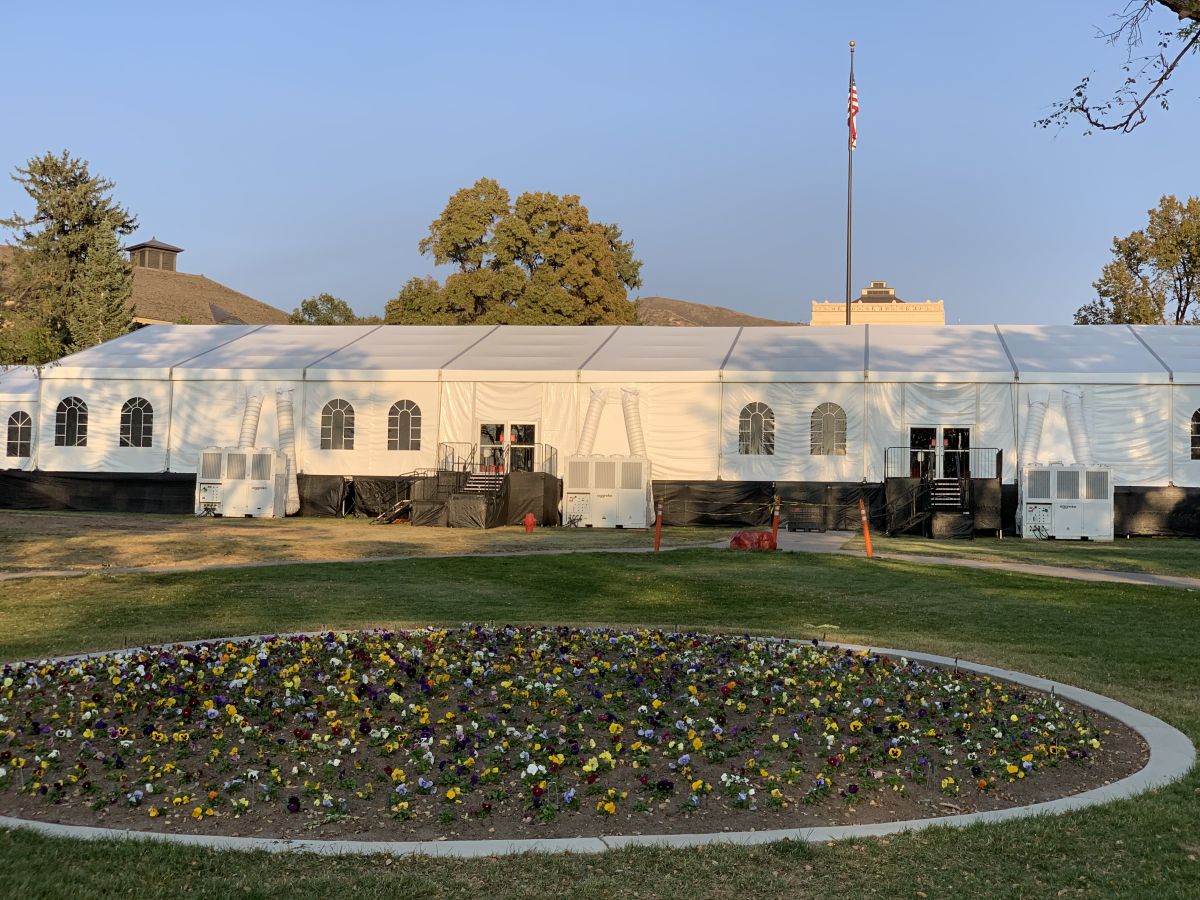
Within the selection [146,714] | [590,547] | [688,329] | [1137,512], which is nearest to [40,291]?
[688,329]

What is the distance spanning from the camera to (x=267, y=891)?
421cm

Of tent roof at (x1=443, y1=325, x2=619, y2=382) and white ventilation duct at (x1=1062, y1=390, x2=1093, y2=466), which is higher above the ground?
tent roof at (x1=443, y1=325, x2=619, y2=382)

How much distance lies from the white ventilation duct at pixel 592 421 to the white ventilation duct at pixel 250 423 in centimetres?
857

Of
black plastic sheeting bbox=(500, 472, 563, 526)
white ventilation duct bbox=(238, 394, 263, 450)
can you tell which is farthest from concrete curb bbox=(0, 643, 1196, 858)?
white ventilation duct bbox=(238, 394, 263, 450)

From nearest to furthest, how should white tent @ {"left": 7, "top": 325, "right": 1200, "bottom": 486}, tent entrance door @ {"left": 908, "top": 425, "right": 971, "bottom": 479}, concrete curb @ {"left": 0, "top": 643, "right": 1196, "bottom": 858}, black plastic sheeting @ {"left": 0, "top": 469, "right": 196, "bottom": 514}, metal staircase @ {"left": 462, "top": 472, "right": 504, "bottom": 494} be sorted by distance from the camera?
concrete curb @ {"left": 0, "top": 643, "right": 1196, "bottom": 858}
metal staircase @ {"left": 462, "top": 472, "right": 504, "bottom": 494}
white tent @ {"left": 7, "top": 325, "right": 1200, "bottom": 486}
tent entrance door @ {"left": 908, "top": 425, "right": 971, "bottom": 479}
black plastic sheeting @ {"left": 0, "top": 469, "right": 196, "bottom": 514}

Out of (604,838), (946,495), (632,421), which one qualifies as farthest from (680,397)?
(604,838)

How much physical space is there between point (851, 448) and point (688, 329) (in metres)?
7.71

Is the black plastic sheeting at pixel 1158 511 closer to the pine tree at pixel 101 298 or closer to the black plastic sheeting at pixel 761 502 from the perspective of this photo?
the black plastic sheeting at pixel 761 502

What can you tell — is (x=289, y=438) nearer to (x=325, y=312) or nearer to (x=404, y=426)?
(x=404, y=426)

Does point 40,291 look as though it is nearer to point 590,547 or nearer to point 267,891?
point 590,547

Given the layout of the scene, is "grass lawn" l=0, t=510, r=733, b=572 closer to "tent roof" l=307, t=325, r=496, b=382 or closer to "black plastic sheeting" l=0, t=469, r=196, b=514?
"black plastic sheeting" l=0, t=469, r=196, b=514

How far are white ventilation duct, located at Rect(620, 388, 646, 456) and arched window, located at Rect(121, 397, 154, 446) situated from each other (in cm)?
1312

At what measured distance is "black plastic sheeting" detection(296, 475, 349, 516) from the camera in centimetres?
3053

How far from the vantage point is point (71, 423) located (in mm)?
31656
